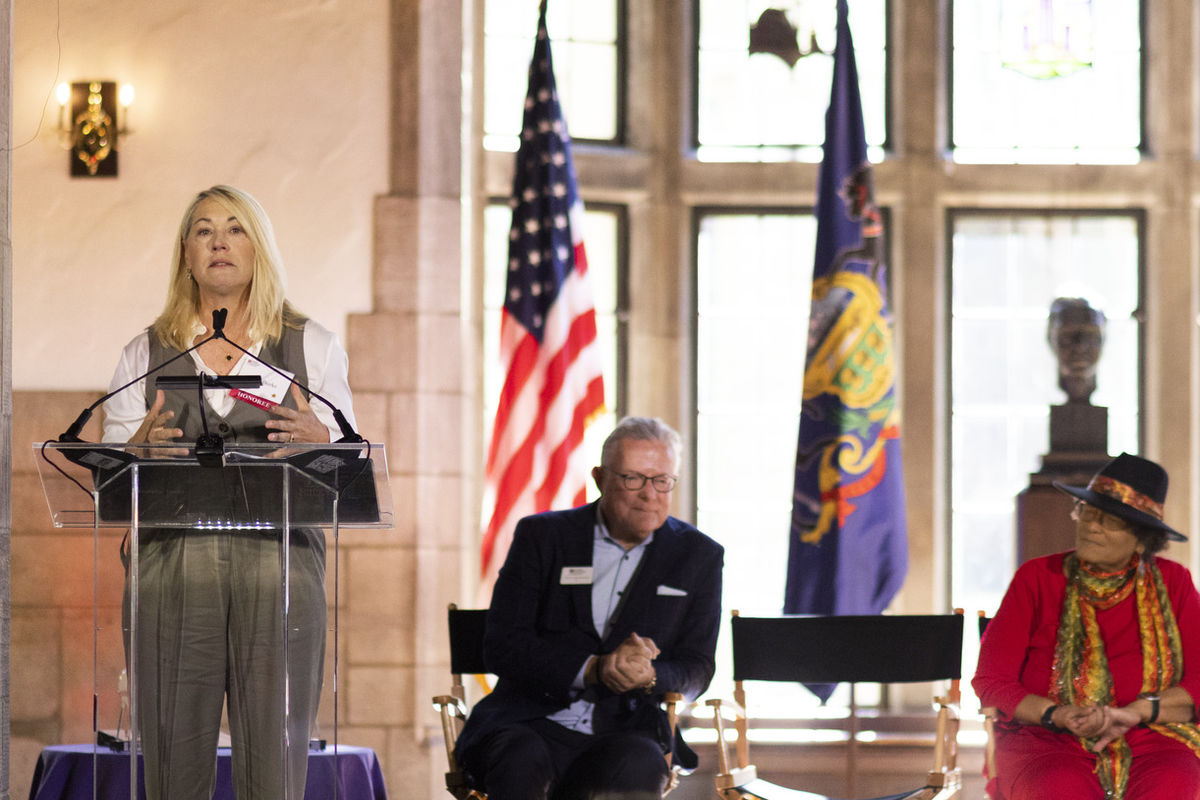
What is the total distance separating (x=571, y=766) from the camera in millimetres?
3307

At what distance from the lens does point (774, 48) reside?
19.9 feet

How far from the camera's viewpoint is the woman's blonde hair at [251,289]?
2930 mm

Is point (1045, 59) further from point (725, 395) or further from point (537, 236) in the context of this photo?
point (537, 236)

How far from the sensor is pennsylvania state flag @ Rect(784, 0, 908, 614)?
536cm

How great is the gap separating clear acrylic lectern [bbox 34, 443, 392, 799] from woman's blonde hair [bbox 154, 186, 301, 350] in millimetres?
395

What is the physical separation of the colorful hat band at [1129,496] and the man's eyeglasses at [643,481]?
110cm

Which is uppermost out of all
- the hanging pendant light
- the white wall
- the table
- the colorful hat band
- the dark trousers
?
the hanging pendant light

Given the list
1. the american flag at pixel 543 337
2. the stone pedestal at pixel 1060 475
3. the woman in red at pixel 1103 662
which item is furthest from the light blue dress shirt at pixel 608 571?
the stone pedestal at pixel 1060 475

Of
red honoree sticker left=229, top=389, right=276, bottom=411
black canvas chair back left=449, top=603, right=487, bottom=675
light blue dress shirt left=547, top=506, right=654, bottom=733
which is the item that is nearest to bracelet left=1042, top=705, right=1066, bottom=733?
light blue dress shirt left=547, top=506, right=654, bottom=733

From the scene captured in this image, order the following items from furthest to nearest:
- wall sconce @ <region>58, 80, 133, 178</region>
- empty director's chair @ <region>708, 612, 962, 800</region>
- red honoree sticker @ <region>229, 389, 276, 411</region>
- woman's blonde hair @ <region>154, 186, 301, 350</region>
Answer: wall sconce @ <region>58, 80, 133, 178</region>
empty director's chair @ <region>708, 612, 962, 800</region>
woman's blonde hair @ <region>154, 186, 301, 350</region>
red honoree sticker @ <region>229, 389, 276, 411</region>

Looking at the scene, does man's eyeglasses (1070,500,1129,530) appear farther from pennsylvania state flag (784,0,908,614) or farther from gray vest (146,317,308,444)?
gray vest (146,317,308,444)

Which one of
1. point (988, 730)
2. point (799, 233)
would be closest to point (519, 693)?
point (988, 730)

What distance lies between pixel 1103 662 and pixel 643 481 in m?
1.24

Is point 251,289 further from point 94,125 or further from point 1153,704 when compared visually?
point 94,125
